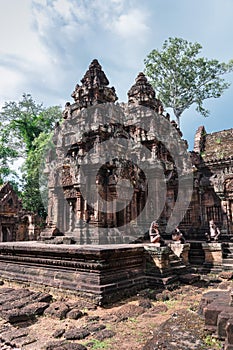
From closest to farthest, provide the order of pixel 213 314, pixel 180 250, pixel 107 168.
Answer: pixel 213 314 < pixel 180 250 < pixel 107 168

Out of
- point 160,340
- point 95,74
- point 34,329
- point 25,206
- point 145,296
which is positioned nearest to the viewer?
point 160,340

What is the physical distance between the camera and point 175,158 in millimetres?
16156

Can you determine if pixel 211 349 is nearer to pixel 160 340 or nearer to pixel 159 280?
pixel 160 340

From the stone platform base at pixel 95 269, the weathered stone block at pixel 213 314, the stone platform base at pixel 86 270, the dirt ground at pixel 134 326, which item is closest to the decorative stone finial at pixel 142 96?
the stone platform base at pixel 95 269

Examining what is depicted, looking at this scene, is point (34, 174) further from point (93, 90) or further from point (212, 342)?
point (212, 342)

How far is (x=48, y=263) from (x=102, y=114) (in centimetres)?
670

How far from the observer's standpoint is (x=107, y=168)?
11.0 metres

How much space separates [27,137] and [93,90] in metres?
18.3

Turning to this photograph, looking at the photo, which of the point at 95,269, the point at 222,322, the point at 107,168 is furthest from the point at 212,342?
the point at 107,168

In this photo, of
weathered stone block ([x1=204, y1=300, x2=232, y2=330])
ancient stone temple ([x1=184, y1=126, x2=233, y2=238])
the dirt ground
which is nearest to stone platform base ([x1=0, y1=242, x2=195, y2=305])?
the dirt ground

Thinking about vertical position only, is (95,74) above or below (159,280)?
above

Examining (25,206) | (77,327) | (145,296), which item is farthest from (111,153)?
(25,206)

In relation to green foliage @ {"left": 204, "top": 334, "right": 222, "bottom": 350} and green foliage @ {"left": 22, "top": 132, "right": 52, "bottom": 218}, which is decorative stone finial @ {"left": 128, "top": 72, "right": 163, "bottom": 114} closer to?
green foliage @ {"left": 22, "top": 132, "right": 52, "bottom": 218}

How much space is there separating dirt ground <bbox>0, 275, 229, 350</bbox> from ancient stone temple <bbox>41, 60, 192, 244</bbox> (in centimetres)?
390
